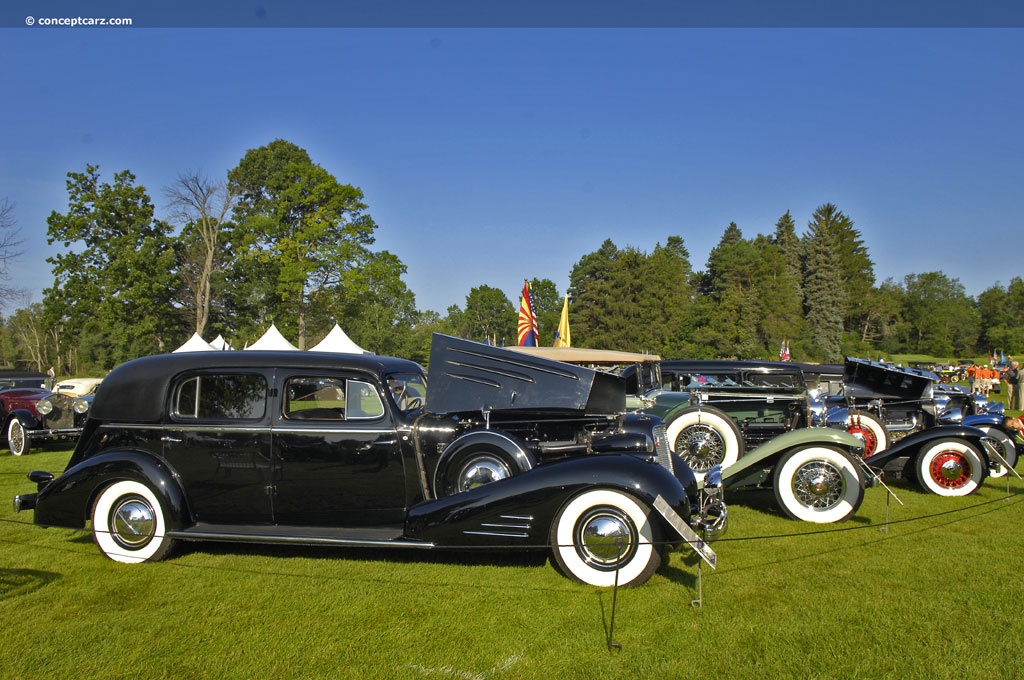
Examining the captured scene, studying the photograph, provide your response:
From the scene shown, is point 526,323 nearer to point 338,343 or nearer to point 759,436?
point 338,343

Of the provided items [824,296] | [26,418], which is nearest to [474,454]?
[26,418]

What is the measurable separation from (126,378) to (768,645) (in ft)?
17.2

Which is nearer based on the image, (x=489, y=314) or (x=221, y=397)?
(x=221, y=397)

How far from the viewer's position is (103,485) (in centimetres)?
536

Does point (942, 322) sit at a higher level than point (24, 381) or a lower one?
higher

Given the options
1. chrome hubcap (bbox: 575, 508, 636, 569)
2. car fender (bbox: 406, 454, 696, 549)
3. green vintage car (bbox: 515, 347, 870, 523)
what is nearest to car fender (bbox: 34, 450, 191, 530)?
car fender (bbox: 406, 454, 696, 549)

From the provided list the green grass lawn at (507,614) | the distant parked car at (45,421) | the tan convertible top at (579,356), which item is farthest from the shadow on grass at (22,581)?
the tan convertible top at (579,356)

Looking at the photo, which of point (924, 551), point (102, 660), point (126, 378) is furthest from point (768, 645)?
point (126, 378)

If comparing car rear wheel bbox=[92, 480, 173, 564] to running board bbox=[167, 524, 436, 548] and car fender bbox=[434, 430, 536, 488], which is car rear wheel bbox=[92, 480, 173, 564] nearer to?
running board bbox=[167, 524, 436, 548]

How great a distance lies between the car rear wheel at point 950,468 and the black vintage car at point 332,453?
4108 millimetres

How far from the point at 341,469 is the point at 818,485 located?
4532 mm

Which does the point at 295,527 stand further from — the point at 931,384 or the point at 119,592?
the point at 931,384

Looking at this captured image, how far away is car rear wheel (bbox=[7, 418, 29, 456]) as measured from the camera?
12258 millimetres

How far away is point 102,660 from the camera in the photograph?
362 cm
